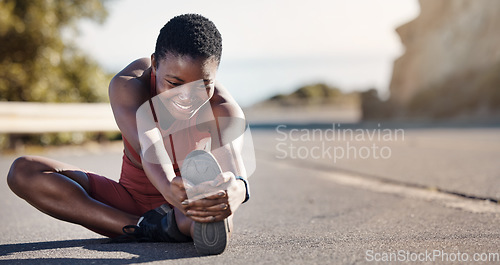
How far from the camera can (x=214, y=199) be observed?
2.26m

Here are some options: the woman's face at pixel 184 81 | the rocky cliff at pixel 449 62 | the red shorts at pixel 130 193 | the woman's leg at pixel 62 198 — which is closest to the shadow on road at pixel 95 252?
the woman's leg at pixel 62 198

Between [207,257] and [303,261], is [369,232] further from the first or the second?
[207,257]

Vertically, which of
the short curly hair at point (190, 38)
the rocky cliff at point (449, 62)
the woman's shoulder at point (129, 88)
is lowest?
the rocky cliff at point (449, 62)

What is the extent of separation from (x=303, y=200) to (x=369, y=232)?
→ 61.4 inches

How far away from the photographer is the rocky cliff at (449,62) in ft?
65.3

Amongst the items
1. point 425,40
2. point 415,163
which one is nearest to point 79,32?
point 415,163

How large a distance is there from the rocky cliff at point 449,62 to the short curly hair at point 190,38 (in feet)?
62.0

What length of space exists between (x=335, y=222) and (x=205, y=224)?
1.35 metres

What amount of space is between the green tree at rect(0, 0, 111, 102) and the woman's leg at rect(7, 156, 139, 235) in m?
7.87

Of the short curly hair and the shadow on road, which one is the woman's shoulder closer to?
the short curly hair

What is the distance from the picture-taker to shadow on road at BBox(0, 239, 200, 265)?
7.79ft

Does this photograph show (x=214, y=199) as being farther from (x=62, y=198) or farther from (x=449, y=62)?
(x=449, y=62)

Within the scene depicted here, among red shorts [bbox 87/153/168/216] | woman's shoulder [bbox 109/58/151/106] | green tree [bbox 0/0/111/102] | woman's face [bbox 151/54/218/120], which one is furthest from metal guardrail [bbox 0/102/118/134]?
woman's face [bbox 151/54/218/120]

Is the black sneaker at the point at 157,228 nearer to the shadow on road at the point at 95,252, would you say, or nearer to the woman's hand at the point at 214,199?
the shadow on road at the point at 95,252
